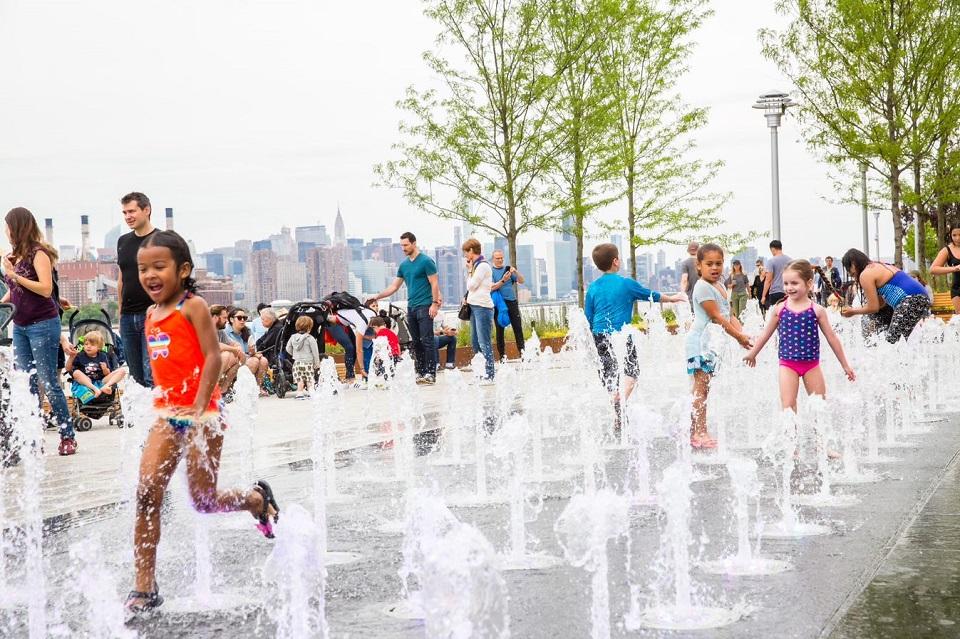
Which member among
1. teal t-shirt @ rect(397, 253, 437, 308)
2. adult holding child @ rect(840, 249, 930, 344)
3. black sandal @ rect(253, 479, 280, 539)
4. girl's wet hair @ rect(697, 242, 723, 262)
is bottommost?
black sandal @ rect(253, 479, 280, 539)

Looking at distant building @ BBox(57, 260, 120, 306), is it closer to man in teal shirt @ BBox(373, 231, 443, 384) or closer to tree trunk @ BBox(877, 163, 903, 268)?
man in teal shirt @ BBox(373, 231, 443, 384)

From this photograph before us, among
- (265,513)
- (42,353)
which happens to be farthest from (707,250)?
(42,353)

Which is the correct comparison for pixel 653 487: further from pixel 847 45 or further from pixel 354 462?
pixel 847 45

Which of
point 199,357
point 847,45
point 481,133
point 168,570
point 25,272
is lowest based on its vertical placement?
point 168,570

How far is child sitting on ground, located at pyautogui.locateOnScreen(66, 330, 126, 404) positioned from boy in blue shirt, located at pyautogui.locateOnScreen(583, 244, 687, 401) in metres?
5.97

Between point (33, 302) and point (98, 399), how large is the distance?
158 inches

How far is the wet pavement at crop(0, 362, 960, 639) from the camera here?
159 inches

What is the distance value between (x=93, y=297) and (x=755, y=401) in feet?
38.4

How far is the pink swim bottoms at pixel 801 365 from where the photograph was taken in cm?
793

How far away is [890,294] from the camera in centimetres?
1100

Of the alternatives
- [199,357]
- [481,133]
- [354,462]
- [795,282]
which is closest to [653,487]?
[795,282]

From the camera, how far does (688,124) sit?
1252 inches

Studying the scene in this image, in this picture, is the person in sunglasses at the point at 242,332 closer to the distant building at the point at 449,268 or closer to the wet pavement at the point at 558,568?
the wet pavement at the point at 558,568

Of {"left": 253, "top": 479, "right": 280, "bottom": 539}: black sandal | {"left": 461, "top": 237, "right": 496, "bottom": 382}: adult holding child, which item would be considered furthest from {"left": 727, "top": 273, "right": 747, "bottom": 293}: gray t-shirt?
{"left": 253, "top": 479, "right": 280, "bottom": 539}: black sandal
